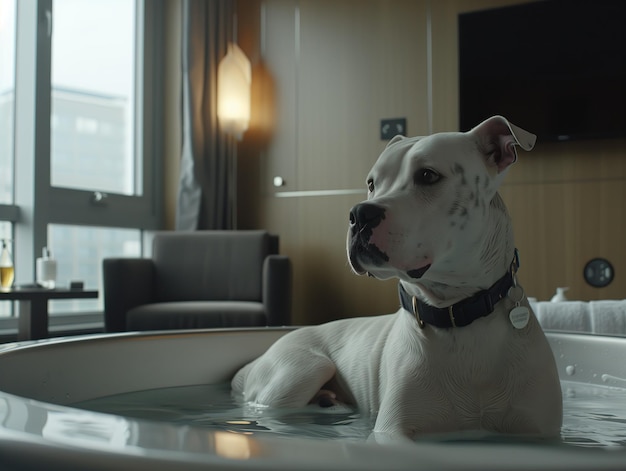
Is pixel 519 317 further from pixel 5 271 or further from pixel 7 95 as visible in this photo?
pixel 7 95

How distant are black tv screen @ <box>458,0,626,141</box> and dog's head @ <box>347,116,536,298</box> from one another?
3.53 m

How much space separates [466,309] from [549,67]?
12.6 feet

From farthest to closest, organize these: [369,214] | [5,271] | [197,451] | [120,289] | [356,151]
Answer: [356,151], [120,289], [5,271], [369,214], [197,451]

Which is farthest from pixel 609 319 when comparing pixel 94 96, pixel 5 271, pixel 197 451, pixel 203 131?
pixel 94 96

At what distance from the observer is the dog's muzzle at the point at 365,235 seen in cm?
105

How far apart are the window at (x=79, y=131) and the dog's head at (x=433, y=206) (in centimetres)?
364

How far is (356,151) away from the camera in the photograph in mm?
5191

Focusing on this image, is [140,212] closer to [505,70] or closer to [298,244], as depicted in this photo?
[298,244]

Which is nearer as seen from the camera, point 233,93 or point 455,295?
point 455,295

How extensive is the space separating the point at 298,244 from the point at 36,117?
2176 mm

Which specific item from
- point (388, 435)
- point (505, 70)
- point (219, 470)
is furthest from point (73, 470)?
point (505, 70)

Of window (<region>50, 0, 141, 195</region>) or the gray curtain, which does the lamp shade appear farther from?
window (<region>50, 0, 141, 195</region>)

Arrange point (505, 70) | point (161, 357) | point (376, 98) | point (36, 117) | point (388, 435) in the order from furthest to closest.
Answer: point (376, 98), point (505, 70), point (36, 117), point (161, 357), point (388, 435)

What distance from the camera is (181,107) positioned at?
17.4 ft
